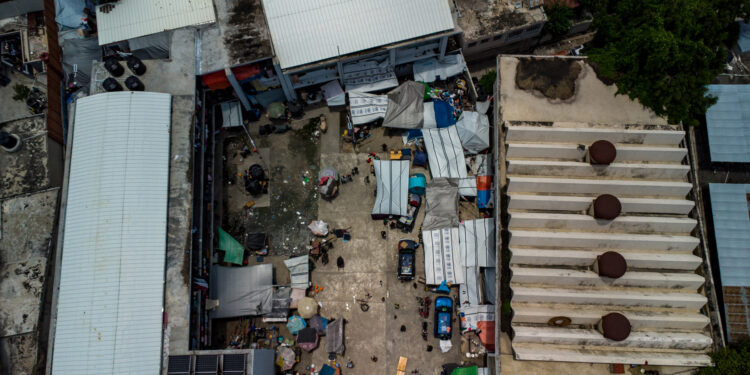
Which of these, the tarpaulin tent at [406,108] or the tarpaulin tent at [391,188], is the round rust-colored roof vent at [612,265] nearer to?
the tarpaulin tent at [391,188]

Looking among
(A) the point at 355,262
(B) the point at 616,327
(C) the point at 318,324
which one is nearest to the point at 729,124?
(B) the point at 616,327

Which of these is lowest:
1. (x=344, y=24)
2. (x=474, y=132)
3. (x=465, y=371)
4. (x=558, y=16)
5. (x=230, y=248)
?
(x=465, y=371)

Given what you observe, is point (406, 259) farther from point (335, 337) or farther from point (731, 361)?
point (731, 361)

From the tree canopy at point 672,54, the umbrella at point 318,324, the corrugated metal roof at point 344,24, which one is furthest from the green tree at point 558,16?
the umbrella at point 318,324

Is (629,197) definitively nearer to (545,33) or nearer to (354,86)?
(545,33)

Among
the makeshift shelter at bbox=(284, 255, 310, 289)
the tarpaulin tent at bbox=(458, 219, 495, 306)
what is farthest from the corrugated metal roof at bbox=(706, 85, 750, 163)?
the makeshift shelter at bbox=(284, 255, 310, 289)

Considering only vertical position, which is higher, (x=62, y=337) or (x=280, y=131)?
(x=280, y=131)

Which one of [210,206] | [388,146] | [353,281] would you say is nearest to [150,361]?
[210,206]
